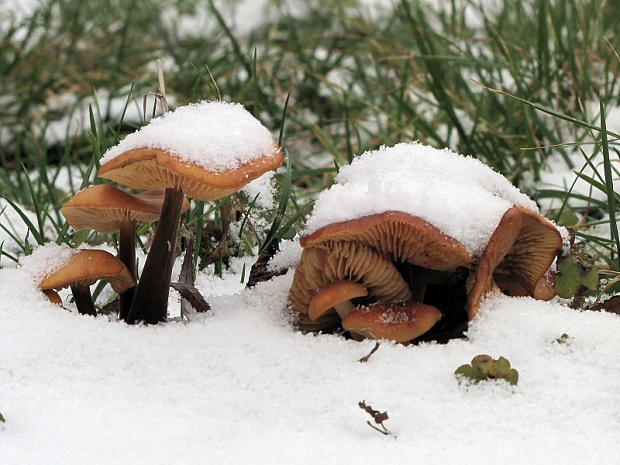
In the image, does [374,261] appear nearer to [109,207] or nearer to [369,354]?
[369,354]

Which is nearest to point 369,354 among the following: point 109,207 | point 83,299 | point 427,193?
point 427,193

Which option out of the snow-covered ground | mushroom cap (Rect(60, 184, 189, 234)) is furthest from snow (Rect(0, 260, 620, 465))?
mushroom cap (Rect(60, 184, 189, 234))

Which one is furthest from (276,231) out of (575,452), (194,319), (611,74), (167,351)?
(611,74)

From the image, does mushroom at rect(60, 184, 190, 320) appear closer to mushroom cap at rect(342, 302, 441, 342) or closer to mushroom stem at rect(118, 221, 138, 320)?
mushroom stem at rect(118, 221, 138, 320)

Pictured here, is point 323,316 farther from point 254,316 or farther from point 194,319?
point 194,319

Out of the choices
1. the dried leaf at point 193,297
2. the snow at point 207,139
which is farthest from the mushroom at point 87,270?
the snow at point 207,139
